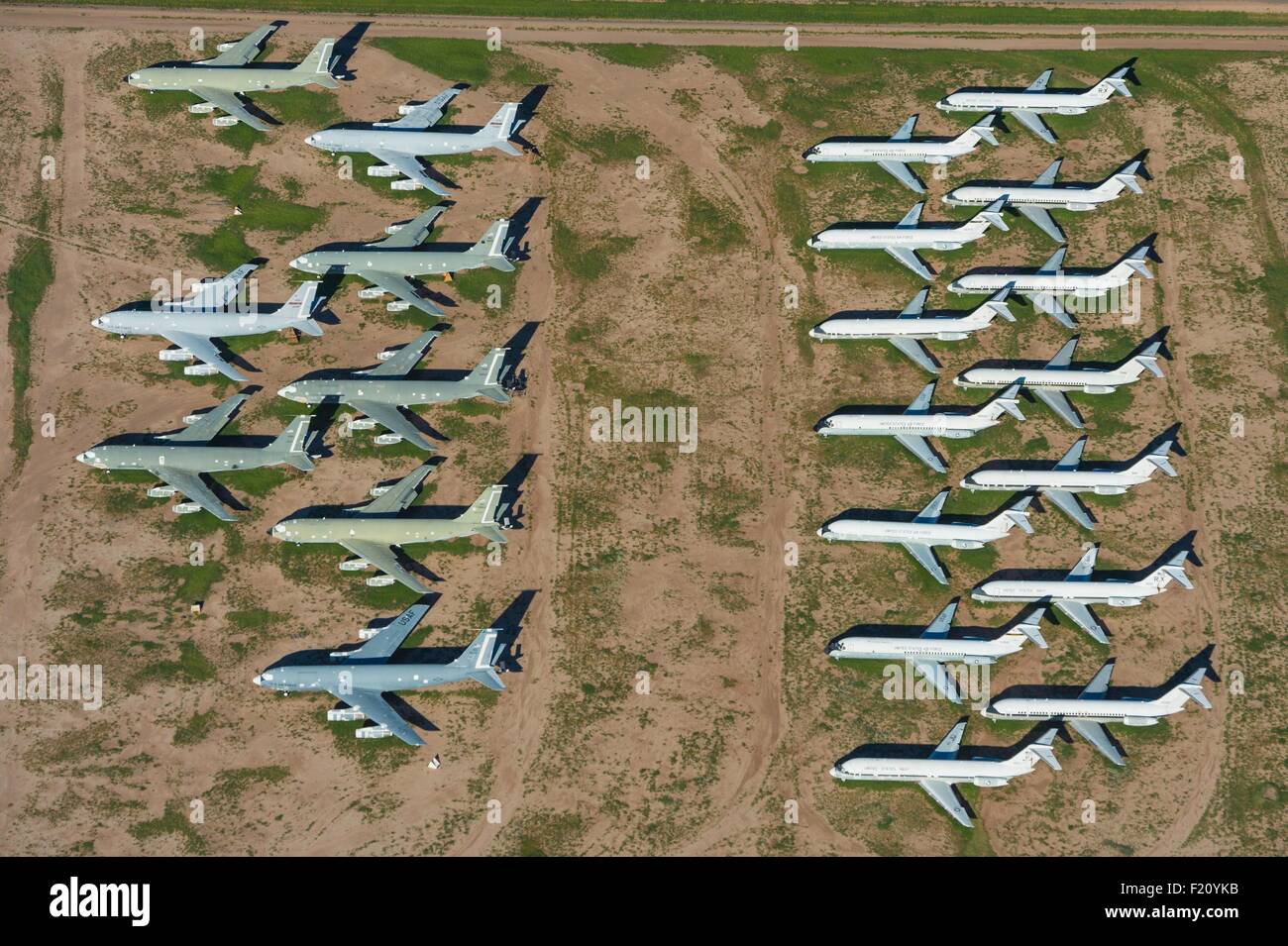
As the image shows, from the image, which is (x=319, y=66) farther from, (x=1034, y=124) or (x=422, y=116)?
(x=1034, y=124)

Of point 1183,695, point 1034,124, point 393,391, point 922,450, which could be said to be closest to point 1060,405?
point 922,450

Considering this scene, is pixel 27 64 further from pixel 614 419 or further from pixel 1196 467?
pixel 1196 467

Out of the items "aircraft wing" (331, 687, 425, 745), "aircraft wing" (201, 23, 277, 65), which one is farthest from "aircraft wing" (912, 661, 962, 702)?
"aircraft wing" (201, 23, 277, 65)

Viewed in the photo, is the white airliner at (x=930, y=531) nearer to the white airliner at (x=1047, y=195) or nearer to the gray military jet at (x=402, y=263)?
the white airliner at (x=1047, y=195)

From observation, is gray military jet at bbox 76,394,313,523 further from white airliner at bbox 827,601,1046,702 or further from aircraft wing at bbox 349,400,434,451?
white airliner at bbox 827,601,1046,702

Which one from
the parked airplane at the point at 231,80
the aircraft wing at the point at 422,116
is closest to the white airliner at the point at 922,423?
the aircraft wing at the point at 422,116
